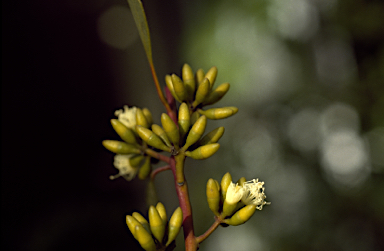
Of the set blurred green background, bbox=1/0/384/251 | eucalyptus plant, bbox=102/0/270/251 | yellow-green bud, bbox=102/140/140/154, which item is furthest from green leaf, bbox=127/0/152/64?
blurred green background, bbox=1/0/384/251

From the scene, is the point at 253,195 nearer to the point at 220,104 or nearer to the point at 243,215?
the point at 243,215

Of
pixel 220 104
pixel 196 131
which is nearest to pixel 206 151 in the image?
pixel 196 131

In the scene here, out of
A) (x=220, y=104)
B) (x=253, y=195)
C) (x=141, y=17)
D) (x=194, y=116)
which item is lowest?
(x=220, y=104)

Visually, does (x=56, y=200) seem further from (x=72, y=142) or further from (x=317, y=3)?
(x=317, y=3)

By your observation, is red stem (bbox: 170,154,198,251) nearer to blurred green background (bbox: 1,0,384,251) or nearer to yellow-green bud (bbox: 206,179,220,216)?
yellow-green bud (bbox: 206,179,220,216)

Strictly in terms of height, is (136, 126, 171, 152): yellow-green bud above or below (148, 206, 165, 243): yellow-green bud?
above
